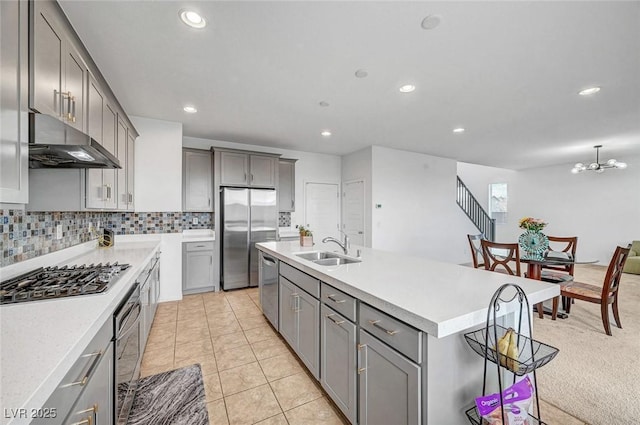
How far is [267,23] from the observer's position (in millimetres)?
1874

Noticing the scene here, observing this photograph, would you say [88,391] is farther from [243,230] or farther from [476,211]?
[476,211]

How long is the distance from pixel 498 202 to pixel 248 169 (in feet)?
27.6

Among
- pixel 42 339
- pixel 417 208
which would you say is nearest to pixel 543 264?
pixel 417 208

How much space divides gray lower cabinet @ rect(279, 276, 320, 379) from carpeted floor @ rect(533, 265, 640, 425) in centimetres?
168

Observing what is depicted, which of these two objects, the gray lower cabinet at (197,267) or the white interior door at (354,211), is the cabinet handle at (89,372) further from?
the white interior door at (354,211)

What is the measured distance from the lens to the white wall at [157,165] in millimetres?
3666

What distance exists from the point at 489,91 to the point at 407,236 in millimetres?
3437

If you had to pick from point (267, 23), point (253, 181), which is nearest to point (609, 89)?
point (267, 23)

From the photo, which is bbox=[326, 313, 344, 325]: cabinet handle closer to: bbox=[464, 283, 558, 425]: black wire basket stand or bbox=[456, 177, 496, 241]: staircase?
bbox=[464, 283, 558, 425]: black wire basket stand

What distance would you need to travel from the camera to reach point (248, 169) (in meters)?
4.67

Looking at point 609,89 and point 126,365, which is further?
point 609,89

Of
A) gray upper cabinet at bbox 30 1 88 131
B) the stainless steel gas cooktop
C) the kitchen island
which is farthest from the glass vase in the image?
gray upper cabinet at bbox 30 1 88 131

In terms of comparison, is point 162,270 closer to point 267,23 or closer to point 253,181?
point 253,181

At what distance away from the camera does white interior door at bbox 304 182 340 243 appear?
580 cm
